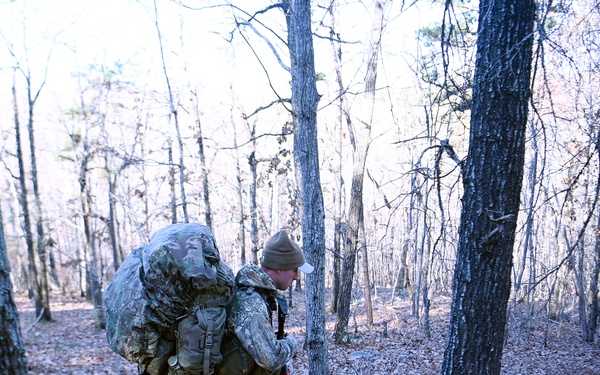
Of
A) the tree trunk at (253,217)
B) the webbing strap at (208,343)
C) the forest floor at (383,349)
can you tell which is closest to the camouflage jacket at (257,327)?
the webbing strap at (208,343)

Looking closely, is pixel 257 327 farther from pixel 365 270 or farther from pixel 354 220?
pixel 365 270

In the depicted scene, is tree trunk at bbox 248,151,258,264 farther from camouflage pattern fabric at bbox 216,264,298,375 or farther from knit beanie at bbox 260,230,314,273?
camouflage pattern fabric at bbox 216,264,298,375

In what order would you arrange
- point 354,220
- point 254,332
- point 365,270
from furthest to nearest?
point 365,270
point 354,220
point 254,332

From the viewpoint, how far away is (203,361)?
2293 mm

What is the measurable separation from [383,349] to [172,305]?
951 cm

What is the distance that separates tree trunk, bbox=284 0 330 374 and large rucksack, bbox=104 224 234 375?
3.25 metres

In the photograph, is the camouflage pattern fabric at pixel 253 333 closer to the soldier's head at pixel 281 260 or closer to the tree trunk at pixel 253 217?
the soldier's head at pixel 281 260

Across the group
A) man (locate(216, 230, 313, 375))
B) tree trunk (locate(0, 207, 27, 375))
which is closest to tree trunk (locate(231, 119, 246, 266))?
tree trunk (locate(0, 207, 27, 375))

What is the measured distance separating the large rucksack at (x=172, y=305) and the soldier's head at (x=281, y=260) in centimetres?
41

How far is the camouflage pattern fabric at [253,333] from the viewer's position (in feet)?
7.63

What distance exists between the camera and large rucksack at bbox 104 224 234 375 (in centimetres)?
220

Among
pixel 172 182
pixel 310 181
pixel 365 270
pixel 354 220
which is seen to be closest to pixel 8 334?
pixel 310 181

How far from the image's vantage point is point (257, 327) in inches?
92.5

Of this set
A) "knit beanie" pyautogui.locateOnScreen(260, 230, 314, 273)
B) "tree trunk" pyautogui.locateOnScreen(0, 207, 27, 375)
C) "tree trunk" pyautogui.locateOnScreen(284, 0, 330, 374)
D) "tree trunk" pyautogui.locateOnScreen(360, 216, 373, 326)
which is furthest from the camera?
"tree trunk" pyautogui.locateOnScreen(360, 216, 373, 326)
